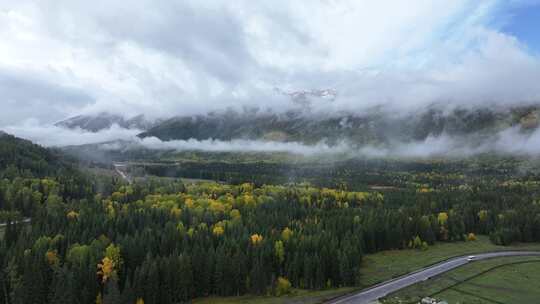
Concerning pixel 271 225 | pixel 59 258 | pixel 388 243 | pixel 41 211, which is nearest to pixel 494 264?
pixel 388 243

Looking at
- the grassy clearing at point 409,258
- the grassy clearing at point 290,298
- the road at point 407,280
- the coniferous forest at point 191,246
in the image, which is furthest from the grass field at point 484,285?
the coniferous forest at point 191,246

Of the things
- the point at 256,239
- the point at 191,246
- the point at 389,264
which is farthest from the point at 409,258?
the point at 191,246

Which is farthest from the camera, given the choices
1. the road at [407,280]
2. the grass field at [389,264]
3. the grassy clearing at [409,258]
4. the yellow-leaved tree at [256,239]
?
the yellow-leaved tree at [256,239]

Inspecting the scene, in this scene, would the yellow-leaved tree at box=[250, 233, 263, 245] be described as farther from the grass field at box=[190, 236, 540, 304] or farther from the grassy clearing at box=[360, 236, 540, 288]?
the grassy clearing at box=[360, 236, 540, 288]

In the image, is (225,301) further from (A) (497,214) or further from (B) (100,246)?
(A) (497,214)

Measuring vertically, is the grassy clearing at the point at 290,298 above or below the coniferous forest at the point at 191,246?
below

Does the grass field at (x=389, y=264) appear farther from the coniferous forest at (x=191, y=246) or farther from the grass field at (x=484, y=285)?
the grass field at (x=484, y=285)

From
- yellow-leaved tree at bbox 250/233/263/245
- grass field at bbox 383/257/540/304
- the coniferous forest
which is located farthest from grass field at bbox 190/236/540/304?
yellow-leaved tree at bbox 250/233/263/245
